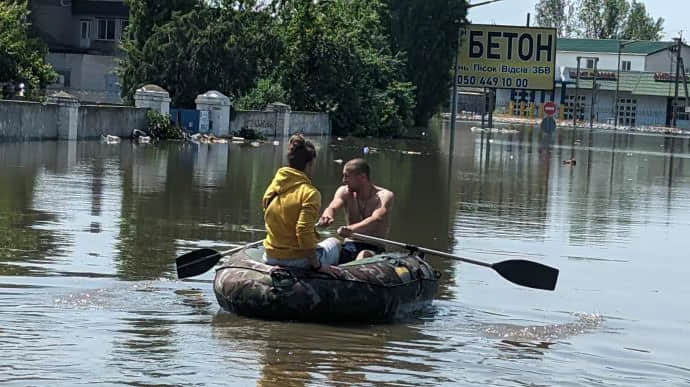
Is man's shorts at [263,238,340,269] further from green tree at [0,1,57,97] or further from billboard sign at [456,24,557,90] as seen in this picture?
billboard sign at [456,24,557,90]

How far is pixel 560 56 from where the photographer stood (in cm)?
13538

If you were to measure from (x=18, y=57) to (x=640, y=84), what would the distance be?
264 ft

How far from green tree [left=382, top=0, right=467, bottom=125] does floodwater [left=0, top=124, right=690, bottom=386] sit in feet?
147

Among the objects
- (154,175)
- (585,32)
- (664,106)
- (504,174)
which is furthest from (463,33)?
(585,32)

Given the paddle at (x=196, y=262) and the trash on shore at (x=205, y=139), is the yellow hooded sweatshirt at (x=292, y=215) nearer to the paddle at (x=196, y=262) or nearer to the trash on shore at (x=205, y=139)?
the paddle at (x=196, y=262)

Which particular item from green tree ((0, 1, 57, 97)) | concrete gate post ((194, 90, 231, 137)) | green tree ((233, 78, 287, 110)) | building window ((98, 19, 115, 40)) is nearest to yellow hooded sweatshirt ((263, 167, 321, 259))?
concrete gate post ((194, 90, 231, 137))

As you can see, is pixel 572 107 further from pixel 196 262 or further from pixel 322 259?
pixel 322 259

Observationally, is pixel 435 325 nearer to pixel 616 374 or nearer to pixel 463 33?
pixel 616 374

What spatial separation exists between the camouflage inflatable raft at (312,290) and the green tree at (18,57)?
3869 cm

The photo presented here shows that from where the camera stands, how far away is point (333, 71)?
Answer: 5900 centimetres

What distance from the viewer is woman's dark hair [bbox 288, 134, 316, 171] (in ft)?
35.0

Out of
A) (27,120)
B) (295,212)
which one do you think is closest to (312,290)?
(295,212)

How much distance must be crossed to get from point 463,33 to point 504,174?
123ft

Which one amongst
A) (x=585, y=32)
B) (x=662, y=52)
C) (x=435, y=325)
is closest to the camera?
(x=435, y=325)
